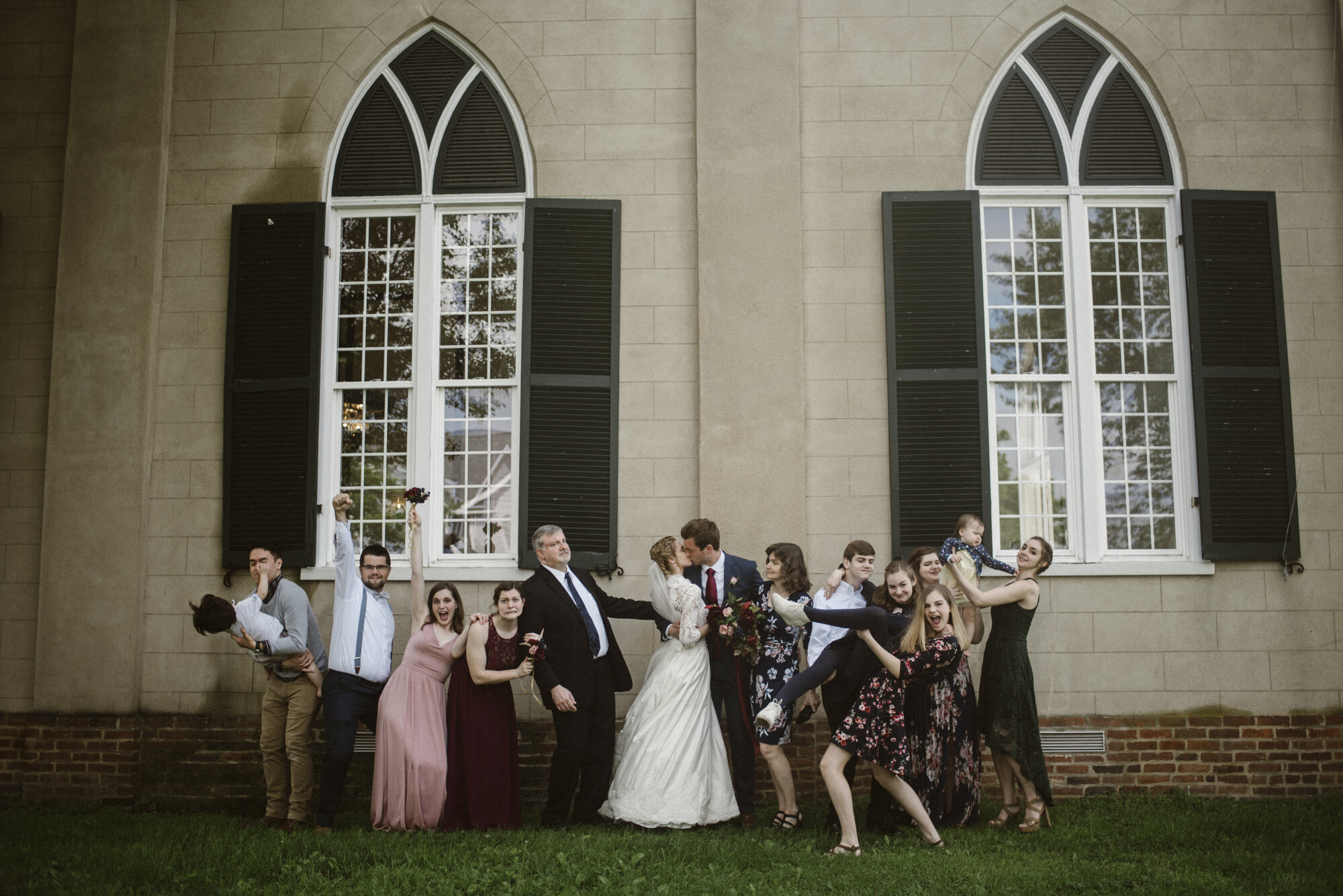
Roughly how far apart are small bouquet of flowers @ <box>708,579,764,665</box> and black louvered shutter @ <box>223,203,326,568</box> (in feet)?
10.4

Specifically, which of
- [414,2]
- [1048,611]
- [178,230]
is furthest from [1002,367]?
[178,230]

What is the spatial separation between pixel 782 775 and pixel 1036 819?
4.95ft

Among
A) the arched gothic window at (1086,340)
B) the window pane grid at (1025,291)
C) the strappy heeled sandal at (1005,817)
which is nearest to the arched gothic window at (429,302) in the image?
the arched gothic window at (1086,340)

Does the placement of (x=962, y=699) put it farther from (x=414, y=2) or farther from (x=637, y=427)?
(x=414, y=2)

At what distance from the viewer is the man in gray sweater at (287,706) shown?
22.2ft

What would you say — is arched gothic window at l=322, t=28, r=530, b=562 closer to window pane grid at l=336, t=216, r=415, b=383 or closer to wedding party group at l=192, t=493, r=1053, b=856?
window pane grid at l=336, t=216, r=415, b=383

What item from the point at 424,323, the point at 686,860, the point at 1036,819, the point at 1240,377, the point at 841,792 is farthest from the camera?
the point at 424,323

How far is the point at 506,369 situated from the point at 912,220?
10.4 ft

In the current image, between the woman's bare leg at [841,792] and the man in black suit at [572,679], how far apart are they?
1484mm

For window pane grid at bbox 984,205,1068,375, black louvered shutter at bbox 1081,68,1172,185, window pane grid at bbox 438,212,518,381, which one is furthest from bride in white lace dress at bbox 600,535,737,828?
black louvered shutter at bbox 1081,68,1172,185

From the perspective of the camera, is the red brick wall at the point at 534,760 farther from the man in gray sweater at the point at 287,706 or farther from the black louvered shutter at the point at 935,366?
the black louvered shutter at the point at 935,366

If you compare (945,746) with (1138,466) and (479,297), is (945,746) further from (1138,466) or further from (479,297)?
(479,297)

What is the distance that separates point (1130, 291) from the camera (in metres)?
8.01

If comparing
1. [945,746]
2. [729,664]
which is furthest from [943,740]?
[729,664]
